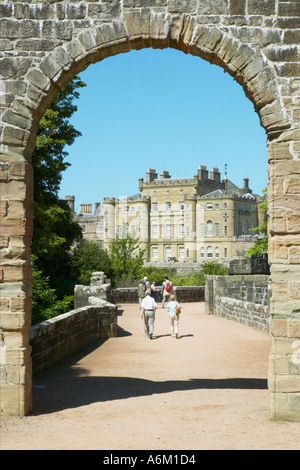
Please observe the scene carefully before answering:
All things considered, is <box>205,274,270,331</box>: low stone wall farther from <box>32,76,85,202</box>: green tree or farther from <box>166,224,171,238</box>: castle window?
<box>166,224,171,238</box>: castle window

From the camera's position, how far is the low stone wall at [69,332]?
991 centimetres

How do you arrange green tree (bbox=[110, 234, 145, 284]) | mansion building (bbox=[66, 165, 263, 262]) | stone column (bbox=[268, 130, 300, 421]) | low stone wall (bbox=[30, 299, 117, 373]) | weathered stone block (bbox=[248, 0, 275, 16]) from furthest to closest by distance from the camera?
mansion building (bbox=[66, 165, 263, 262]) < green tree (bbox=[110, 234, 145, 284]) < low stone wall (bbox=[30, 299, 117, 373]) < weathered stone block (bbox=[248, 0, 275, 16]) < stone column (bbox=[268, 130, 300, 421])

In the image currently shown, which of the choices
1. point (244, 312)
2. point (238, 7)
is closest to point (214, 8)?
point (238, 7)

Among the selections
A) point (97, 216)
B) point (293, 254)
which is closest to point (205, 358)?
point (293, 254)

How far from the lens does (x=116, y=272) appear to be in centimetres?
3384

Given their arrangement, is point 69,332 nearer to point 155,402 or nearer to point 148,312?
point 148,312

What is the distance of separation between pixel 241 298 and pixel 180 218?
6843 cm

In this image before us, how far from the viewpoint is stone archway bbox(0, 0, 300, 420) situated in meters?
6.71

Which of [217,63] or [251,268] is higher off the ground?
[217,63]

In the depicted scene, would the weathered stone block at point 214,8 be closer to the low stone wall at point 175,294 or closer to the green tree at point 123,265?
the low stone wall at point 175,294

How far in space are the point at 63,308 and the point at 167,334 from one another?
13.5ft

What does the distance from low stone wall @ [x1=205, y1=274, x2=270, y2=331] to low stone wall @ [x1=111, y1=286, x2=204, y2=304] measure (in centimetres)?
762

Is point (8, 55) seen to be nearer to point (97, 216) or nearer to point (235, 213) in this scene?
point (235, 213)

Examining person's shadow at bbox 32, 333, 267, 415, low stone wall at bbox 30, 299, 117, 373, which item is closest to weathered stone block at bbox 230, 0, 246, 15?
person's shadow at bbox 32, 333, 267, 415
